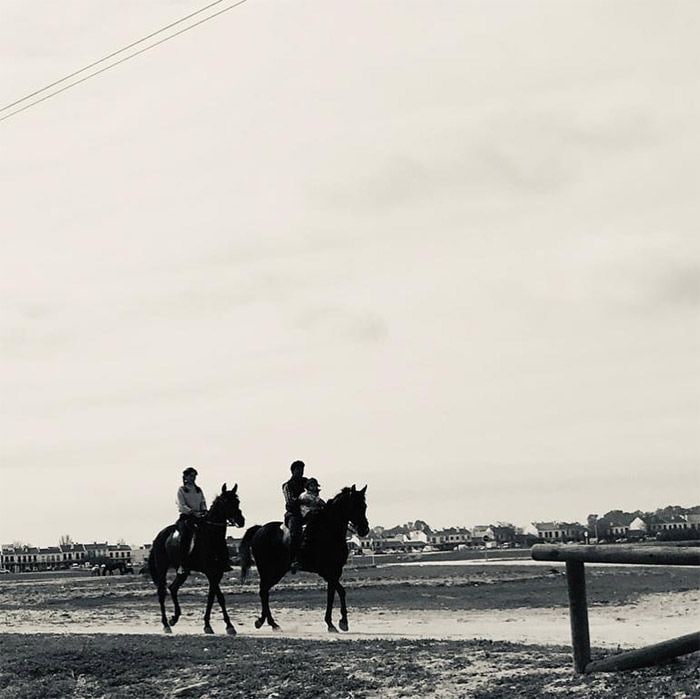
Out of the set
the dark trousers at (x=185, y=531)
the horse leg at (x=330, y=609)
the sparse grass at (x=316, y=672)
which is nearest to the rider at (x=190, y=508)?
the dark trousers at (x=185, y=531)

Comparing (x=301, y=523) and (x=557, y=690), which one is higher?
(x=301, y=523)

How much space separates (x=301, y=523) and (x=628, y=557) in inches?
418

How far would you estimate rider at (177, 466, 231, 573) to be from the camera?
76.9 feet

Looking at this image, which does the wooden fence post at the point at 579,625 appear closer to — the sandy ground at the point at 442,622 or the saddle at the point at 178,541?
the sandy ground at the point at 442,622

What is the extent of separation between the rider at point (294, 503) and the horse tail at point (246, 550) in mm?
1487

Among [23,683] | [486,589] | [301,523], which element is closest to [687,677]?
[23,683]

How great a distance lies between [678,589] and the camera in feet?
125

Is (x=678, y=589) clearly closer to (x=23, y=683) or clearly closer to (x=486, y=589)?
(x=486, y=589)

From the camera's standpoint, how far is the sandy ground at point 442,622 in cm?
1978

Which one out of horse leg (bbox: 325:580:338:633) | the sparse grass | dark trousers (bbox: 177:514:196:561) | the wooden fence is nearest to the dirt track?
the sparse grass

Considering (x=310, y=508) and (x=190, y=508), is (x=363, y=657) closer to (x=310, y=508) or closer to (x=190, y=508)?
(x=310, y=508)

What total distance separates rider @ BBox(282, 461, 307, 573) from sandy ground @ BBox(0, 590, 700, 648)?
1.59 meters

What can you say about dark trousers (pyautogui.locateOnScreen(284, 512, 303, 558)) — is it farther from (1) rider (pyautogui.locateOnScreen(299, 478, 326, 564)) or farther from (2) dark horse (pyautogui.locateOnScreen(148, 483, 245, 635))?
(2) dark horse (pyautogui.locateOnScreen(148, 483, 245, 635))

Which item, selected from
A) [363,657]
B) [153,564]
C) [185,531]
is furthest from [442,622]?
[363,657]
